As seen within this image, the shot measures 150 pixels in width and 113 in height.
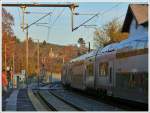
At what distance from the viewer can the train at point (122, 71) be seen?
63.2 feet

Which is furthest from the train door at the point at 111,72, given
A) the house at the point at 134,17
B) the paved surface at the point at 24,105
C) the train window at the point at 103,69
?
the house at the point at 134,17

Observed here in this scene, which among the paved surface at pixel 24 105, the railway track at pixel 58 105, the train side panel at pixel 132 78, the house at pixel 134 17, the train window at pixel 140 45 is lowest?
the railway track at pixel 58 105

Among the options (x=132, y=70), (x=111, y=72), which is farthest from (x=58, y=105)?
(x=132, y=70)

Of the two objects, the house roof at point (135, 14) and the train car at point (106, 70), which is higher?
the house roof at point (135, 14)

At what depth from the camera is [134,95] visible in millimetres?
20312

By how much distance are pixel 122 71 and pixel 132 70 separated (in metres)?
1.95

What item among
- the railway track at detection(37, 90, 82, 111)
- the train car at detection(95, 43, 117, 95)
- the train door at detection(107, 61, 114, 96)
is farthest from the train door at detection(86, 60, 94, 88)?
the train door at detection(107, 61, 114, 96)

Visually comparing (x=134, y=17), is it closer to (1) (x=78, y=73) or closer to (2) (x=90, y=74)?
(1) (x=78, y=73)

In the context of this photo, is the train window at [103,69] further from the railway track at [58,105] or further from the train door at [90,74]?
the train door at [90,74]

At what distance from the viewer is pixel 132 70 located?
20.8 meters

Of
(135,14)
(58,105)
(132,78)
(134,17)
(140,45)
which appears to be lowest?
(58,105)

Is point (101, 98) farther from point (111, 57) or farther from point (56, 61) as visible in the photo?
point (56, 61)

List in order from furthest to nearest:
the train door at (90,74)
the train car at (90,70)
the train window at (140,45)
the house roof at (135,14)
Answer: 1. the house roof at (135,14)
2. the train door at (90,74)
3. the train car at (90,70)
4. the train window at (140,45)

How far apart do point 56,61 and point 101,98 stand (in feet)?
239
